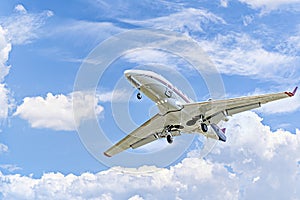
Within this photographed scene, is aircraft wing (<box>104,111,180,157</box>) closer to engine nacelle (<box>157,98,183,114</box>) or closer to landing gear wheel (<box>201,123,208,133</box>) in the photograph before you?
engine nacelle (<box>157,98,183,114</box>)

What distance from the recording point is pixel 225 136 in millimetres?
85062

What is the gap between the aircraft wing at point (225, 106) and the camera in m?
71.8

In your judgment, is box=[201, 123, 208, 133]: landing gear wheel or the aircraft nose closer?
the aircraft nose

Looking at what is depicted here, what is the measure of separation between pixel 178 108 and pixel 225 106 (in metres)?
7.94

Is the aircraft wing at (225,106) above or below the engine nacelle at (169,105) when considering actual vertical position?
above

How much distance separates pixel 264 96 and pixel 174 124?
14768 millimetres

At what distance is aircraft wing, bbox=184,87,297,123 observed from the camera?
2827 inches

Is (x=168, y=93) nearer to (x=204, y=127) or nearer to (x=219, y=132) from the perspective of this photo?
(x=204, y=127)

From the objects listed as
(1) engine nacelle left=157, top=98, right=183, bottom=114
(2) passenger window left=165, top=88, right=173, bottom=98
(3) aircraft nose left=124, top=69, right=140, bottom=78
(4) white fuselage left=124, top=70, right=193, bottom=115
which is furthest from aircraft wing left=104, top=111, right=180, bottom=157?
(3) aircraft nose left=124, top=69, right=140, bottom=78

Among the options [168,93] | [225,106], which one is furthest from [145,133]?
[225,106]

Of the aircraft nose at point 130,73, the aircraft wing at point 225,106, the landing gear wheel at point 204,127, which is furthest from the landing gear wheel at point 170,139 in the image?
the aircraft nose at point 130,73

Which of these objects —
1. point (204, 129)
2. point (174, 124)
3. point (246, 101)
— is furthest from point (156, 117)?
point (246, 101)

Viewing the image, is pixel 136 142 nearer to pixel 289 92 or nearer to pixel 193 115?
pixel 193 115

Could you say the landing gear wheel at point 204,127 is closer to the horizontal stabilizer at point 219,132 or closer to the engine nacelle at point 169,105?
the horizontal stabilizer at point 219,132
